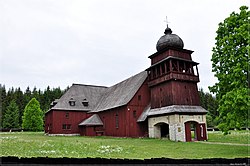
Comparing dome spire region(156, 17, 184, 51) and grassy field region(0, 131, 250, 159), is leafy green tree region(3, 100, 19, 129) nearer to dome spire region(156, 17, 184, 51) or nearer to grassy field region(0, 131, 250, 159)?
grassy field region(0, 131, 250, 159)

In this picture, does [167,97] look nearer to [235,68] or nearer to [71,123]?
[235,68]

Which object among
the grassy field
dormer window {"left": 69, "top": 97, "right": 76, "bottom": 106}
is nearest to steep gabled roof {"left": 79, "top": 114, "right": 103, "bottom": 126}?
dormer window {"left": 69, "top": 97, "right": 76, "bottom": 106}

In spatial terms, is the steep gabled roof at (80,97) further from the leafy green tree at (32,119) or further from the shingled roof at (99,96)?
the leafy green tree at (32,119)

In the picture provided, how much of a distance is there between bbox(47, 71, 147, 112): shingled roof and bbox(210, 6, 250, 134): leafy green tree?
62.9 feet

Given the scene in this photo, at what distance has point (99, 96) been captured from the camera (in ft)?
162

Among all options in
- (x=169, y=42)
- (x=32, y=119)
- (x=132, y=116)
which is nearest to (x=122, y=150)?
(x=132, y=116)

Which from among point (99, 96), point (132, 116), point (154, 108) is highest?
point (99, 96)

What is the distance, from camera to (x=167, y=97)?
28.5 m

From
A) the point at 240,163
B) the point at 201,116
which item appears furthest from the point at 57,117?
the point at 240,163

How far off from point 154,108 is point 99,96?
20.8 m

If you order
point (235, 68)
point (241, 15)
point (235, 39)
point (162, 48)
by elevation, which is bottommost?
point (235, 68)

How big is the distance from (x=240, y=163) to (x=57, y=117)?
37806 mm

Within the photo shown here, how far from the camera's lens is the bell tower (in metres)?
28.0

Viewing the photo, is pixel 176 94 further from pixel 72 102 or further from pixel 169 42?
pixel 72 102
